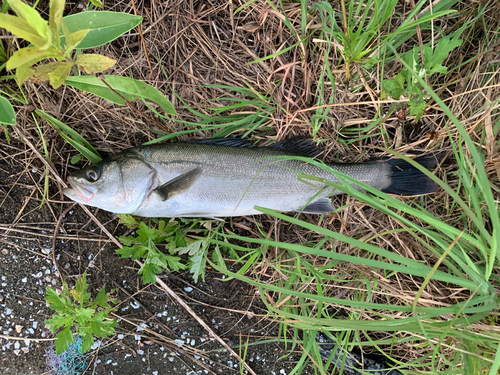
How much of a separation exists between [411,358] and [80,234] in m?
3.49

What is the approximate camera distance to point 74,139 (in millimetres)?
3008

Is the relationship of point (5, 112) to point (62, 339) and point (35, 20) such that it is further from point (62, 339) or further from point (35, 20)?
point (62, 339)

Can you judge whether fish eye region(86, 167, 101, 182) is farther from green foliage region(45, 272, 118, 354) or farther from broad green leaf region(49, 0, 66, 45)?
broad green leaf region(49, 0, 66, 45)

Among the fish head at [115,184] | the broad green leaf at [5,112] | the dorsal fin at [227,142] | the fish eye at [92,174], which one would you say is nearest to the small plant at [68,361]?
the fish head at [115,184]

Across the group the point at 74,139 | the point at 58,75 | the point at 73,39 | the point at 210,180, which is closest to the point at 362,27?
the point at 210,180

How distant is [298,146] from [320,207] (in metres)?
0.62

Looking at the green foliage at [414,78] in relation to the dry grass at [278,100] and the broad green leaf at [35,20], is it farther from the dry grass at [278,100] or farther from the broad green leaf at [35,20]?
the broad green leaf at [35,20]

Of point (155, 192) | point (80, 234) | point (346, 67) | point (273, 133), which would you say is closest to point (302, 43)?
point (346, 67)

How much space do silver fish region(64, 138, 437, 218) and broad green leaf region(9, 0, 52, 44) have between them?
1.25 meters

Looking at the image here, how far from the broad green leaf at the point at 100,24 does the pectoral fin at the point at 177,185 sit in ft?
4.15

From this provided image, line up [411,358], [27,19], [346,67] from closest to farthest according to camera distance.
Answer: [27,19], [346,67], [411,358]

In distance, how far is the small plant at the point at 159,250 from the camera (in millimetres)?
2715

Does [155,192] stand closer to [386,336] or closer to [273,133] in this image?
[273,133]

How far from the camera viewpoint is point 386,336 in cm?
307
